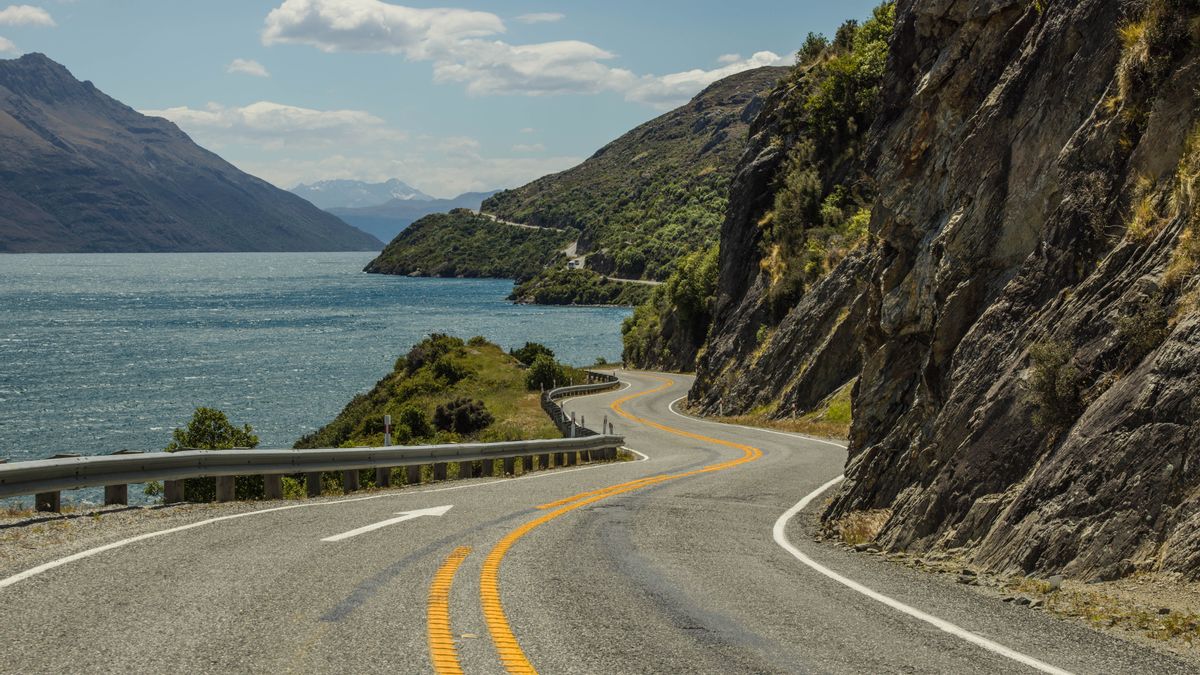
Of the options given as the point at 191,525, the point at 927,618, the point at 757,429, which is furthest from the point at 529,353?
the point at 927,618

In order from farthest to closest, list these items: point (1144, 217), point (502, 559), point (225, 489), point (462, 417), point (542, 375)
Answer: point (542, 375) < point (462, 417) < point (225, 489) < point (1144, 217) < point (502, 559)

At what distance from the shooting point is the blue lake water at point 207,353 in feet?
202

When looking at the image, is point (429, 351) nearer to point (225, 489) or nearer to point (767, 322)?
point (767, 322)

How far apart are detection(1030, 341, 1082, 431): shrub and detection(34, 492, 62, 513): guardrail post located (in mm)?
10926

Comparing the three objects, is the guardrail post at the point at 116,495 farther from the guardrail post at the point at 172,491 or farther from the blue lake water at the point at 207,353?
the blue lake water at the point at 207,353

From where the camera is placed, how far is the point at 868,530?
510 inches

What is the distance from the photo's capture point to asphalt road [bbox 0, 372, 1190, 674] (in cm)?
646

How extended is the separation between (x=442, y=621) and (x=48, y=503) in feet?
24.2

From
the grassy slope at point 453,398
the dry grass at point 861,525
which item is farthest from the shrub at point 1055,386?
the grassy slope at point 453,398

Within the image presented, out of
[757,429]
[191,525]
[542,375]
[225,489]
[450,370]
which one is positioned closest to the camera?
[191,525]

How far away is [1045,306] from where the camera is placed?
457 inches

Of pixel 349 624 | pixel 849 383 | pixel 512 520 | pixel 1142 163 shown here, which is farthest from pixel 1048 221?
pixel 849 383

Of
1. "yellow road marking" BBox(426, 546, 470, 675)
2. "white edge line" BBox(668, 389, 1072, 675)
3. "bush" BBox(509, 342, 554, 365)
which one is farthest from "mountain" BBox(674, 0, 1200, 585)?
"bush" BBox(509, 342, 554, 365)

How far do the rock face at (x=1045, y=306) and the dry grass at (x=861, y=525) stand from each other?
0.82ft
